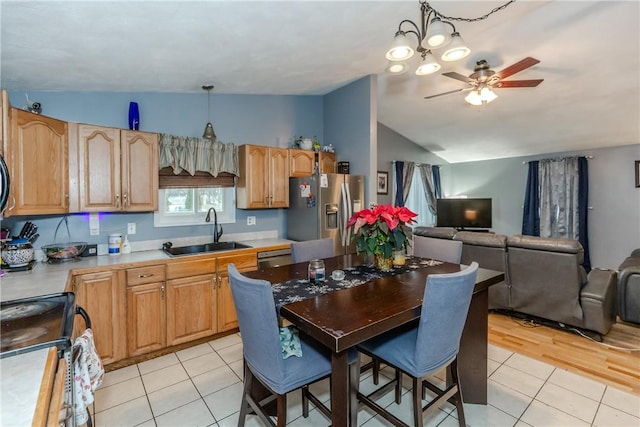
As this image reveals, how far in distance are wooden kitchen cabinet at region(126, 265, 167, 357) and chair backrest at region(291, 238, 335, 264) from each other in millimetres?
1202

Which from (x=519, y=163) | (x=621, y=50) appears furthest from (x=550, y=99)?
(x=519, y=163)

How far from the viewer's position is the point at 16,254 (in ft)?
7.29

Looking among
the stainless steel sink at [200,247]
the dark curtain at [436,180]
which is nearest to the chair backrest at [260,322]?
the stainless steel sink at [200,247]

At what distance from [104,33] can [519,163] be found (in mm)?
7049

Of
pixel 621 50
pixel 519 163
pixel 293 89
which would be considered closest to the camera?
pixel 621 50

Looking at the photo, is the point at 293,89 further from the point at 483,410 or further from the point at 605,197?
the point at 605,197

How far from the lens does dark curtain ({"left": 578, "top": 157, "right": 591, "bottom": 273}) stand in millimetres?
5520

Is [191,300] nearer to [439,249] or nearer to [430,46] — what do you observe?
[439,249]

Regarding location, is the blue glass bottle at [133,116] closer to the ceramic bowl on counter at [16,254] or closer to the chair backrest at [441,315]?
the ceramic bowl on counter at [16,254]

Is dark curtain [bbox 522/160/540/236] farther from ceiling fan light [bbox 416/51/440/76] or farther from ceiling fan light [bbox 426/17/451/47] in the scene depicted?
ceiling fan light [bbox 426/17/451/47]

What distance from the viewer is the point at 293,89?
377 cm

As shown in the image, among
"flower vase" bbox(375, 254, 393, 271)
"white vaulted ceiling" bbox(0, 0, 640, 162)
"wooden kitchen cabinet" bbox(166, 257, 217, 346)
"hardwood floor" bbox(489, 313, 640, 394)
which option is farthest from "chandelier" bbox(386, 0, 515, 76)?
"hardwood floor" bbox(489, 313, 640, 394)

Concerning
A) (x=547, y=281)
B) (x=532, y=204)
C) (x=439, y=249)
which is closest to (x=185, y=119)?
(x=439, y=249)

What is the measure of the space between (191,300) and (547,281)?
11.5 feet
